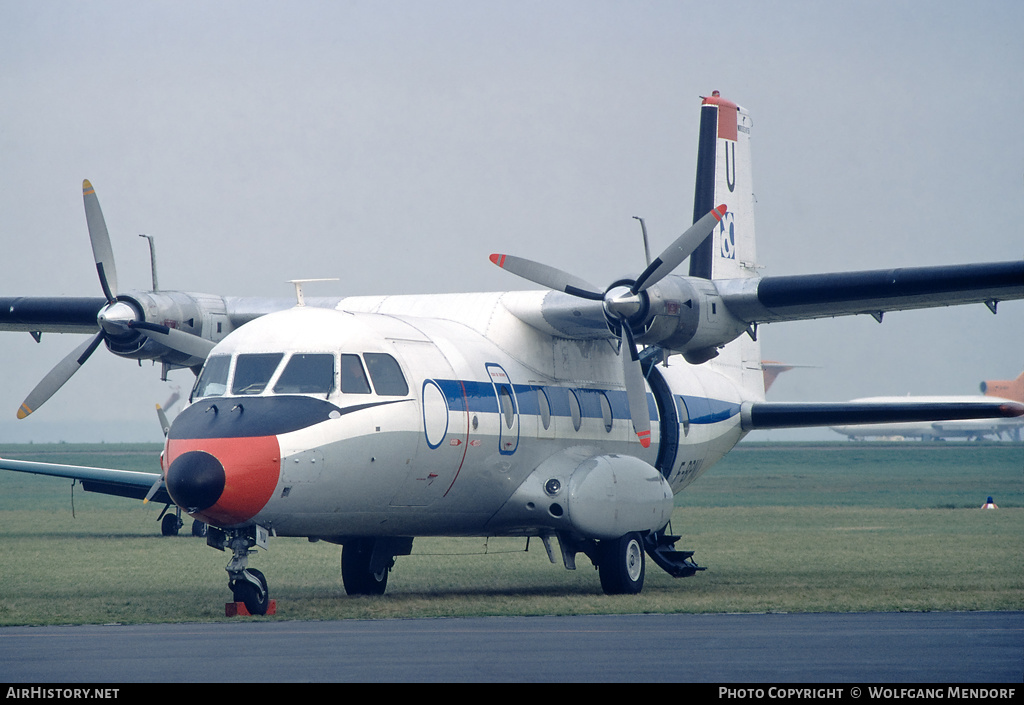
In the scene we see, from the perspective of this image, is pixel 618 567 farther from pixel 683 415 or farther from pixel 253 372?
pixel 253 372

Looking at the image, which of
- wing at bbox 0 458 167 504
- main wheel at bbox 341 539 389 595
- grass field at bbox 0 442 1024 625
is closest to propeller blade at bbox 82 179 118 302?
grass field at bbox 0 442 1024 625

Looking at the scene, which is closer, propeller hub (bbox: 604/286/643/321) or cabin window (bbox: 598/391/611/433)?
propeller hub (bbox: 604/286/643/321)

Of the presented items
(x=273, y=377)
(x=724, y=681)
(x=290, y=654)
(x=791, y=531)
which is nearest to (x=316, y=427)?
(x=273, y=377)

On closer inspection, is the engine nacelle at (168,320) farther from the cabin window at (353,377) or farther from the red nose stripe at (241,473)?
the red nose stripe at (241,473)

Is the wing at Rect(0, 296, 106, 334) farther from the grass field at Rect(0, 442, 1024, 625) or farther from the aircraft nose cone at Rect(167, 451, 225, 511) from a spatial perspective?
the aircraft nose cone at Rect(167, 451, 225, 511)

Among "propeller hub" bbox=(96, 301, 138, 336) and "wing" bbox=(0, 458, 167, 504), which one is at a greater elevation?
"propeller hub" bbox=(96, 301, 138, 336)

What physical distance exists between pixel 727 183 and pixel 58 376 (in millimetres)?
11577

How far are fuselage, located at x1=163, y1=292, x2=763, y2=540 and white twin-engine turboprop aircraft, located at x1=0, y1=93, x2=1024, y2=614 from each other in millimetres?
27

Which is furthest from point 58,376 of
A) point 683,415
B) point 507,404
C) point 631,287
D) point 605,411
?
point 683,415

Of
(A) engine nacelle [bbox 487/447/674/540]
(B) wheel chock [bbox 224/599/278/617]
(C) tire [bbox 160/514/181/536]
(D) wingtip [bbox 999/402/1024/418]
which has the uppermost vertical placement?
(D) wingtip [bbox 999/402/1024/418]

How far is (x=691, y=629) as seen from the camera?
12023mm

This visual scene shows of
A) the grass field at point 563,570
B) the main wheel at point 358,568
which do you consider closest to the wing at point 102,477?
the grass field at point 563,570

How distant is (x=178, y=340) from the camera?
17703mm

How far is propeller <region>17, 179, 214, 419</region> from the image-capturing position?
17.8m
